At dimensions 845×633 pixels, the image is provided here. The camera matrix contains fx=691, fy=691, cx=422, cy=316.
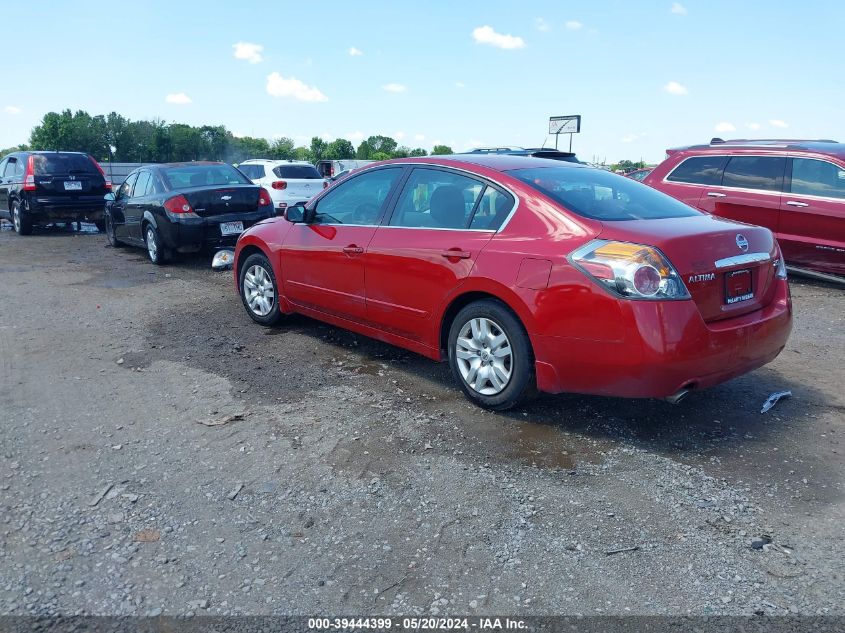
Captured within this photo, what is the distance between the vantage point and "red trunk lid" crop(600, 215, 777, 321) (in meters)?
3.72

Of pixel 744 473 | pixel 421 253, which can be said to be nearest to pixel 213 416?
pixel 421 253

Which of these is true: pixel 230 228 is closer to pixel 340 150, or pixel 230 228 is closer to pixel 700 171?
pixel 700 171

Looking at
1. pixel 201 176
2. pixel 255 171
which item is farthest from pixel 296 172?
pixel 201 176

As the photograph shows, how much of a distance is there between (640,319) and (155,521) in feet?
8.46

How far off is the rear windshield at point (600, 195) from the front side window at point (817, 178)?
4.53m

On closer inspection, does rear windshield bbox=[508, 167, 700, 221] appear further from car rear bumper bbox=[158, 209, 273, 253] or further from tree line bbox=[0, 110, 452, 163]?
tree line bbox=[0, 110, 452, 163]

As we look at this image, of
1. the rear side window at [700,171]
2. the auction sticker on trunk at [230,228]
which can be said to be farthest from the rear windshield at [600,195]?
the auction sticker on trunk at [230,228]

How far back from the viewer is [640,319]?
3.61 metres

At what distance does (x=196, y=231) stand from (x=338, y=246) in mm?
5120

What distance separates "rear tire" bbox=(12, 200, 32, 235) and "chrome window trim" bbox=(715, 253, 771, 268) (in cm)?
1480

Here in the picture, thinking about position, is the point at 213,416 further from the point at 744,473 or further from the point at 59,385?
the point at 744,473

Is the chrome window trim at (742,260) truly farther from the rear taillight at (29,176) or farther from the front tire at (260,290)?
the rear taillight at (29,176)

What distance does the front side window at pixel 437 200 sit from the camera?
4.60 m

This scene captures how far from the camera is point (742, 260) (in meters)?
3.98
